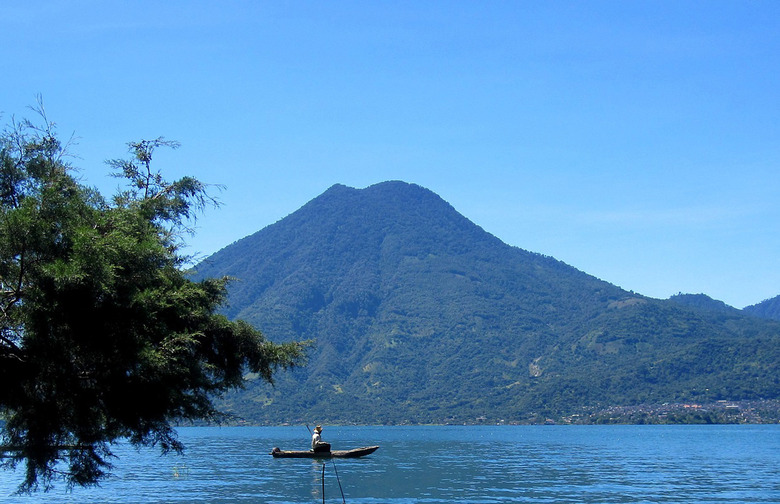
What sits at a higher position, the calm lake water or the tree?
the tree

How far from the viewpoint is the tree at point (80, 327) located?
16156mm

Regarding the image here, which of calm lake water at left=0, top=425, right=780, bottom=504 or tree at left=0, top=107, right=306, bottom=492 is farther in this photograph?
calm lake water at left=0, top=425, right=780, bottom=504

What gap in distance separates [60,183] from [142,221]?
6.70 feet

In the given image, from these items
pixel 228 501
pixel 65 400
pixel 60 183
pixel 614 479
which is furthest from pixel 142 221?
pixel 614 479

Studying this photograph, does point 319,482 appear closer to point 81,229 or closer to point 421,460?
point 421,460

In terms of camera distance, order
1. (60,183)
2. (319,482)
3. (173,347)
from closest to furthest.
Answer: (173,347) → (60,183) → (319,482)

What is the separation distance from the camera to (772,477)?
2028 inches

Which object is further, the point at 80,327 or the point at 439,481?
the point at 439,481

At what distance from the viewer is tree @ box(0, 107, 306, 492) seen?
16.2 m

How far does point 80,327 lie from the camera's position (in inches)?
652

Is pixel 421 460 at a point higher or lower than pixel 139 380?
lower

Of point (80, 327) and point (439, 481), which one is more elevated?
point (80, 327)

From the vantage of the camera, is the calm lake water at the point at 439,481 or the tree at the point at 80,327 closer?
the tree at the point at 80,327

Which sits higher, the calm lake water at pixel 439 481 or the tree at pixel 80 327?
the tree at pixel 80 327
